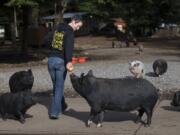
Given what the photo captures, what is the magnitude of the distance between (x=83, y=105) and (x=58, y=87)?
1895mm

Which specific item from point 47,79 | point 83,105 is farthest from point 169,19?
point 83,105

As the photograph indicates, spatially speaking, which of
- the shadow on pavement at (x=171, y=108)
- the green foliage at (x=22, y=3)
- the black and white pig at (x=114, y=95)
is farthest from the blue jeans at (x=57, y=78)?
the green foliage at (x=22, y=3)

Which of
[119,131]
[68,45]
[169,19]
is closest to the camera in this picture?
[119,131]

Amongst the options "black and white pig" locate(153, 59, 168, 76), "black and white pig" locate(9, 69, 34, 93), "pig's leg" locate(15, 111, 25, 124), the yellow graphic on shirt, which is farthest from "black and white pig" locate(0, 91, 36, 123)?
"black and white pig" locate(153, 59, 168, 76)

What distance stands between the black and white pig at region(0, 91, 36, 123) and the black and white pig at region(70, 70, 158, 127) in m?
1.12

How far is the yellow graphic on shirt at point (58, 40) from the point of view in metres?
10.6

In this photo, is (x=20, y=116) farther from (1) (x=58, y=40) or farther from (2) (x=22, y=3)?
(2) (x=22, y=3)

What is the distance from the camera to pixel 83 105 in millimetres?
12625


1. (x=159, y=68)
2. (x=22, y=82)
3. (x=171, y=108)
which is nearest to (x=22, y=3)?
(x=159, y=68)

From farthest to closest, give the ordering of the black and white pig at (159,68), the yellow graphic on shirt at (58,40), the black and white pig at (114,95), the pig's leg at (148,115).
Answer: the black and white pig at (159,68), the yellow graphic on shirt at (58,40), the pig's leg at (148,115), the black and white pig at (114,95)

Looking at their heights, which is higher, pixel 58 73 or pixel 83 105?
pixel 58 73

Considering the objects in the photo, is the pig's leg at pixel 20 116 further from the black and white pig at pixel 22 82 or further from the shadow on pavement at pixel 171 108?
the shadow on pavement at pixel 171 108

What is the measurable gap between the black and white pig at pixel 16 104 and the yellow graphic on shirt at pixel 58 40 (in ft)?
3.36

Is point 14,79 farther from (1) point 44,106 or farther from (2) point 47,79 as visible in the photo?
(2) point 47,79
